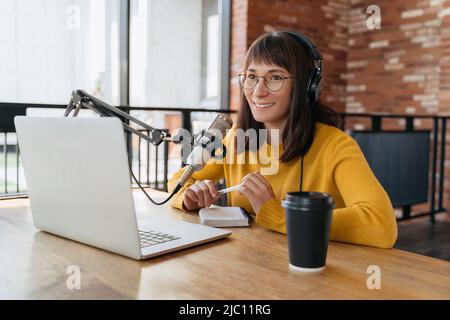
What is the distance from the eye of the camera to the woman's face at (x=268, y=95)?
4.66 feet

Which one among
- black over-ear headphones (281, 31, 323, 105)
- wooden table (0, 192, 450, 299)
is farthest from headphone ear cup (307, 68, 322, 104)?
wooden table (0, 192, 450, 299)

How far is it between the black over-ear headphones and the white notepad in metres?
0.40

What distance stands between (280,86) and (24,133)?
73cm

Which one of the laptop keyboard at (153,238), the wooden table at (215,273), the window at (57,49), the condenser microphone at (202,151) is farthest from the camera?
the window at (57,49)

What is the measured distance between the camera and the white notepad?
117cm

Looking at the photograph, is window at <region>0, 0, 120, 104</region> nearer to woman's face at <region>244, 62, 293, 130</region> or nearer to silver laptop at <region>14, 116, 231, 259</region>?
woman's face at <region>244, 62, 293, 130</region>

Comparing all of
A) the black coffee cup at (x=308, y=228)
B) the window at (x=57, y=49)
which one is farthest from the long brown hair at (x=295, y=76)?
the window at (x=57, y=49)

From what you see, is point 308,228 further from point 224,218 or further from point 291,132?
point 291,132

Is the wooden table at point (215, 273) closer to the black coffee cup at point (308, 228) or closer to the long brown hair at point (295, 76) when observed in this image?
the black coffee cup at point (308, 228)

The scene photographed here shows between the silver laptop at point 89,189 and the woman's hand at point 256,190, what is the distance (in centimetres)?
13

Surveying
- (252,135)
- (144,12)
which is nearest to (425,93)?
(144,12)

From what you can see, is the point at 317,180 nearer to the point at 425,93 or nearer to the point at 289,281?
the point at 289,281

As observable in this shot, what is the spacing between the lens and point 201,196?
4.39ft

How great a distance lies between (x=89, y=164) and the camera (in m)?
0.87
